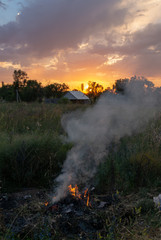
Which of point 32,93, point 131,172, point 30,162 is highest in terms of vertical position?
point 32,93

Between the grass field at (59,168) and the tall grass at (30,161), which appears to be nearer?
the grass field at (59,168)

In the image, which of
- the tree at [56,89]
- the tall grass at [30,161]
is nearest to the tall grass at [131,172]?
the tall grass at [30,161]

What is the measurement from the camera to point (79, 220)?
2754mm

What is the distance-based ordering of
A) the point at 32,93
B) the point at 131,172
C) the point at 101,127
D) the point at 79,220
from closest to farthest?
the point at 79,220
the point at 131,172
the point at 101,127
the point at 32,93

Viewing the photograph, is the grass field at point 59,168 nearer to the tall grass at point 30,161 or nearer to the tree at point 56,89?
the tall grass at point 30,161

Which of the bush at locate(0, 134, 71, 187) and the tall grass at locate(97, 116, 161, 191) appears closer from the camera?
the tall grass at locate(97, 116, 161, 191)

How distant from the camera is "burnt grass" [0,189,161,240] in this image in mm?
2527

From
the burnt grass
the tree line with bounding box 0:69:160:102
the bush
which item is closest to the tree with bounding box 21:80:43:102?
the tree line with bounding box 0:69:160:102

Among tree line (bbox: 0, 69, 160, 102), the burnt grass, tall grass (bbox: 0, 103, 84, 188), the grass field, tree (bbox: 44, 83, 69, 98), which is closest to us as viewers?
the burnt grass

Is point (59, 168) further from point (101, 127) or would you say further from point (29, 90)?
point (29, 90)

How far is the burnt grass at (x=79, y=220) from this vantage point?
2527mm

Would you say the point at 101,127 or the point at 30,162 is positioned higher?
the point at 101,127

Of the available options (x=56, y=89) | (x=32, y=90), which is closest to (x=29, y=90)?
(x=32, y=90)

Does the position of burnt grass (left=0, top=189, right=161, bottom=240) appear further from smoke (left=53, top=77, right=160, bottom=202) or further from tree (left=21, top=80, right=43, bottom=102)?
tree (left=21, top=80, right=43, bottom=102)
